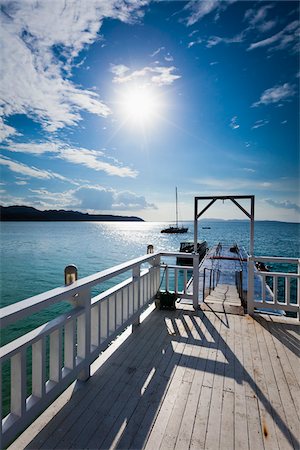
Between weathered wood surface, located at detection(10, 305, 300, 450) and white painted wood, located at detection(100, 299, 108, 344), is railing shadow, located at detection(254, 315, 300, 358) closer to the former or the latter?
weathered wood surface, located at detection(10, 305, 300, 450)

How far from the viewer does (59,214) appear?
52.2 meters

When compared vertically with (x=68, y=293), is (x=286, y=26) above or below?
above

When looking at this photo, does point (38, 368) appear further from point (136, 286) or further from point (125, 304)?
point (136, 286)

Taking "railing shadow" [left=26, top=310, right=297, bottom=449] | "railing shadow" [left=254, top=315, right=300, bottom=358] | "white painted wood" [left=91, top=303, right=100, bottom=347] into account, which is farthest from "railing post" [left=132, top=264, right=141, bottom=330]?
"railing shadow" [left=254, top=315, right=300, bottom=358]

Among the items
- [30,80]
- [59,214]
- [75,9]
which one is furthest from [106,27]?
[59,214]

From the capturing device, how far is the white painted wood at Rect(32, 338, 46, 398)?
5.09 ft

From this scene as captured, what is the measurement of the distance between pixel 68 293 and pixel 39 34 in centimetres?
466

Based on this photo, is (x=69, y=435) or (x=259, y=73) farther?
(x=259, y=73)

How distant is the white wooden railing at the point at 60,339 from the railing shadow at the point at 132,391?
0.19 m

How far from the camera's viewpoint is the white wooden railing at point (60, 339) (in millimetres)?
1357

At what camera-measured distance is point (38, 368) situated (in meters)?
1.56

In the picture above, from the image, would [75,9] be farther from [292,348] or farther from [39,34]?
[292,348]

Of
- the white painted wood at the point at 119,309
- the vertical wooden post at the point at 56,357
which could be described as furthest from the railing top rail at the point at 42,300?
the white painted wood at the point at 119,309

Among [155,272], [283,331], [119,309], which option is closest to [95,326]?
[119,309]
